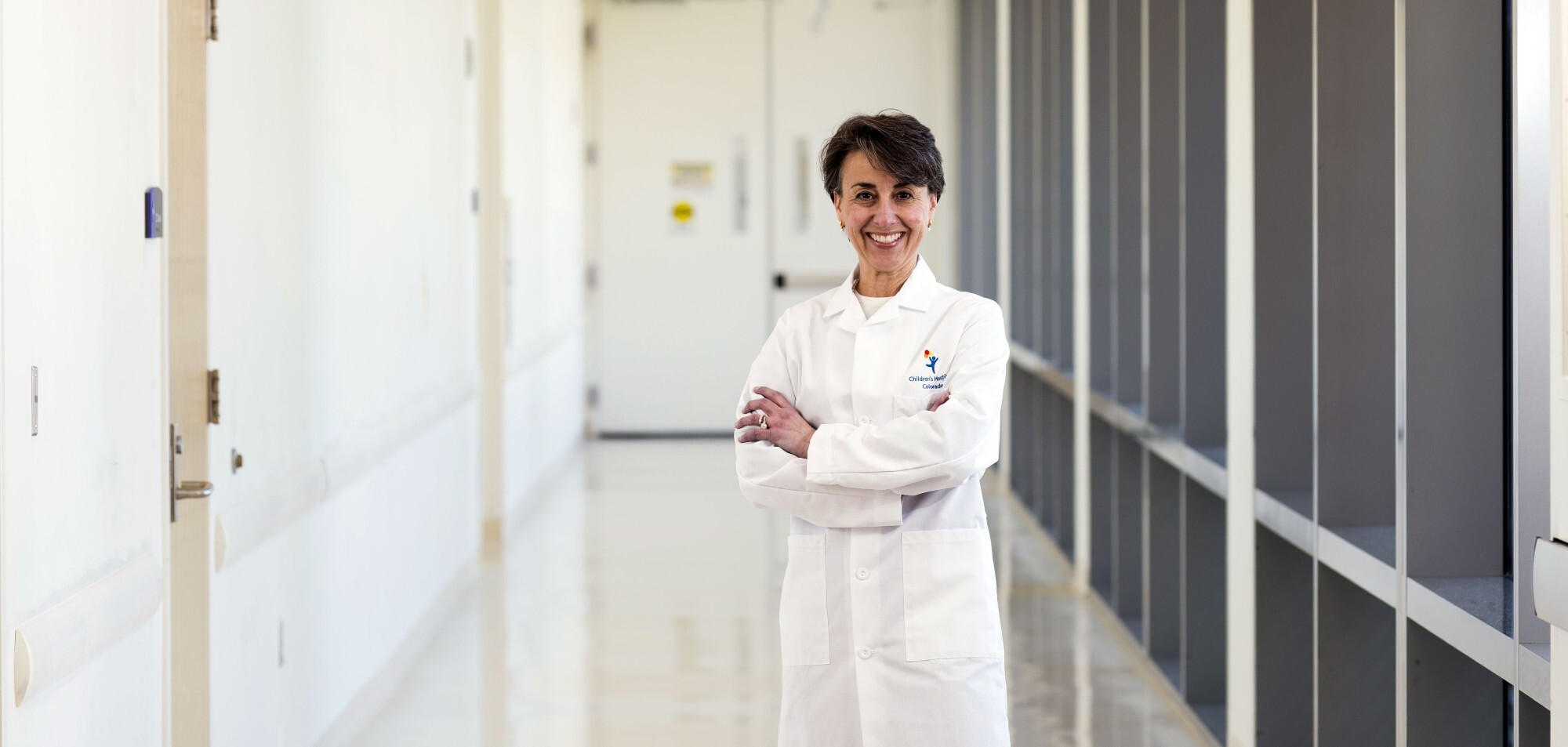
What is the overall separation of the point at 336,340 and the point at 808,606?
2091mm

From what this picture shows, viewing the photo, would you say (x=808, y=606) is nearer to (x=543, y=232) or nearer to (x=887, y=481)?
(x=887, y=481)

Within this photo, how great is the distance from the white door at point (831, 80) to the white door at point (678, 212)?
184 mm

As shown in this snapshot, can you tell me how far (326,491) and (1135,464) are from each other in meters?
2.77

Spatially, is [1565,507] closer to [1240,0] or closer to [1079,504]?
[1240,0]

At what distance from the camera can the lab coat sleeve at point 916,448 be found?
6.89 feet

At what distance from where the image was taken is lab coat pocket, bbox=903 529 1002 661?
2.14 metres

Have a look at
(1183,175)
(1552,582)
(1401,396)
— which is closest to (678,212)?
(1183,175)

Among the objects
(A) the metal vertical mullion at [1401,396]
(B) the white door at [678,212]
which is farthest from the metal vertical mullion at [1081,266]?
(B) the white door at [678,212]

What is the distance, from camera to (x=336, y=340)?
3814 millimetres

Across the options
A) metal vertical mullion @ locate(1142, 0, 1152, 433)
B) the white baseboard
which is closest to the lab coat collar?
the white baseboard

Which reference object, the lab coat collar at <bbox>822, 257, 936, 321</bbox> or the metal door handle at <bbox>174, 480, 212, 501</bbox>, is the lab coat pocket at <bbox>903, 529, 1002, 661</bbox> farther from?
the metal door handle at <bbox>174, 480, 212, 501</bbox>

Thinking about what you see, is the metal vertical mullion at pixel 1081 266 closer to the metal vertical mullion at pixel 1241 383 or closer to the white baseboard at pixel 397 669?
the metal vertical mullion at pixel 1241 383

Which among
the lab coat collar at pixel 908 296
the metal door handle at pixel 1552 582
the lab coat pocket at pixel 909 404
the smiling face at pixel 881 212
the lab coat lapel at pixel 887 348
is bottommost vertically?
the metal door handle at pixel 1552 582

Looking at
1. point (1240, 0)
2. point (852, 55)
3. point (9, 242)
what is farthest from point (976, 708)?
point (852, 55)
